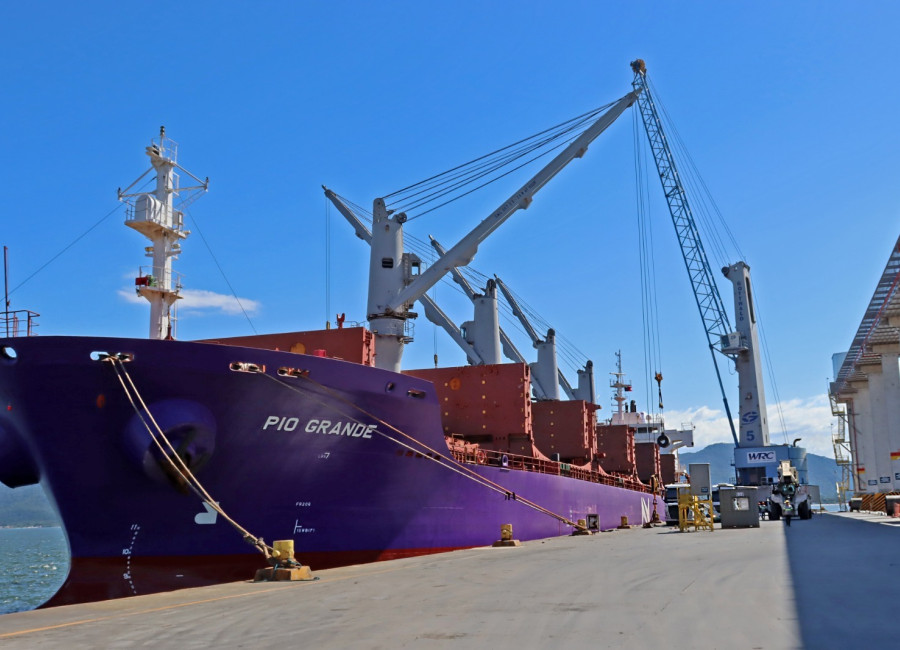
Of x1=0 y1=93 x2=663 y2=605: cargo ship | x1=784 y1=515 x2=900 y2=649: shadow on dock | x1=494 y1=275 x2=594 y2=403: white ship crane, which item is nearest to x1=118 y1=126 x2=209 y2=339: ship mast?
x1=0 y1=93 x2=663 y2=605: cargo ship

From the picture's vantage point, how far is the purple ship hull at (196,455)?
47.9 ft

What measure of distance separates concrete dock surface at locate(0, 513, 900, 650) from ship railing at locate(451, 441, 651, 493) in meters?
7.64

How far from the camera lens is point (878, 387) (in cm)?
4672

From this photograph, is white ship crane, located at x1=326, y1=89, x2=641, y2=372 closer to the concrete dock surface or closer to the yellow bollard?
the yellow bollard

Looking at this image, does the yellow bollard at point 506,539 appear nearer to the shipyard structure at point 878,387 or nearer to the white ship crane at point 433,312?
the white ship crane at point 433,312

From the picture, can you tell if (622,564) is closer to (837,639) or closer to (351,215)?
(837,639)

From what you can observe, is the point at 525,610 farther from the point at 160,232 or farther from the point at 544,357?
the point at 544,357

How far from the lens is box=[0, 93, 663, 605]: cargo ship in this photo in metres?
14.6

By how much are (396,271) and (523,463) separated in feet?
24.7

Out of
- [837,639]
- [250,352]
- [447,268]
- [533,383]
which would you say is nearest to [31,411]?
[250,352]

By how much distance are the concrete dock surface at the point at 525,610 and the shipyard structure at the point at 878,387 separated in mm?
20558

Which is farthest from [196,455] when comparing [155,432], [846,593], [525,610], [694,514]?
[694,514]

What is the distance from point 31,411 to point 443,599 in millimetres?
8967

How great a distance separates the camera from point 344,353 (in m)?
19.9
